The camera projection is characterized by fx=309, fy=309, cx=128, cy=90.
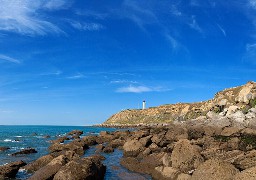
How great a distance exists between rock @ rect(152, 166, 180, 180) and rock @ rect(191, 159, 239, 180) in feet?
13.8

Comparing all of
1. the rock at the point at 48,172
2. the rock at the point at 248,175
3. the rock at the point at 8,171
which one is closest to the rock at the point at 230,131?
the rock at the point at 48,172

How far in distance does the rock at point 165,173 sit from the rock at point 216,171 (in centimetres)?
421

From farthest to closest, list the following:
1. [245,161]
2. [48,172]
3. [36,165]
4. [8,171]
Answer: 1. [36,165]
2. [8,171]
3. [48,172]
4. [245,161]

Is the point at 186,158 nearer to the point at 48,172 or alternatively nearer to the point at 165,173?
the point at 165,173

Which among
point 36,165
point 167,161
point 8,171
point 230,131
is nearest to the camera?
point 167,161

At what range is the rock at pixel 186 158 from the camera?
2269 cm

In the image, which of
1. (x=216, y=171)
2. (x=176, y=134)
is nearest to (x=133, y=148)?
(x=176, y=134)

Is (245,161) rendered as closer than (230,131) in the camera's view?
Yes

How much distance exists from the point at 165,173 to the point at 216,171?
21.1 feet

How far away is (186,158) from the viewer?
23.2 meters

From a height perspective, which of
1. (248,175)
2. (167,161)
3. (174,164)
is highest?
(248,175)

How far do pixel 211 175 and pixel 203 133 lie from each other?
35.5m

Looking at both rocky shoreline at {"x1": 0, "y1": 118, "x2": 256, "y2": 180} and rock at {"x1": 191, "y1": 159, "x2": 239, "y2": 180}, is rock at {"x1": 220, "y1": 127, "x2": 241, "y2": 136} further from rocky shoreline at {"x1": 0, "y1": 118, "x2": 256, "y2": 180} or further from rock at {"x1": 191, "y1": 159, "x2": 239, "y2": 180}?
rock at {"x1": 191, "y1": 159, "x2": 239, "y2": 180}

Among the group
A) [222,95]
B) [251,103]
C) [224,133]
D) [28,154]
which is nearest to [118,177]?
[28,154]
